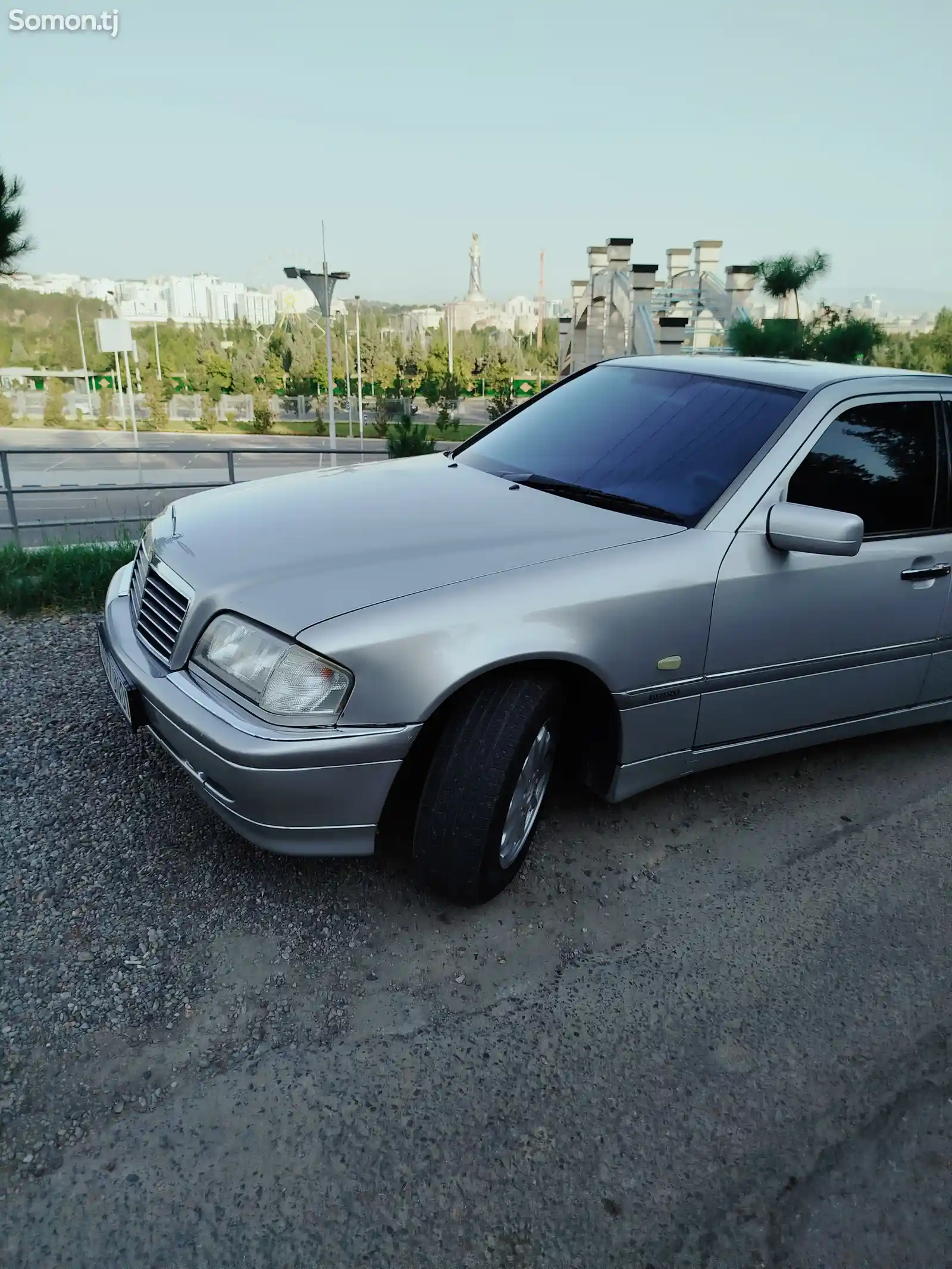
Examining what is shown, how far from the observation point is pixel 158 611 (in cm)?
290

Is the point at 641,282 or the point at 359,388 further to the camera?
the point at 359,388

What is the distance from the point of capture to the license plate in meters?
2.78

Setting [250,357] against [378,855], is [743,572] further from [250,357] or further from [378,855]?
[250,357]

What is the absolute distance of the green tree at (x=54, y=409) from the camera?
60.5m

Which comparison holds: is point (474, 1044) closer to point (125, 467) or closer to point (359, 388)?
point (125, 467)

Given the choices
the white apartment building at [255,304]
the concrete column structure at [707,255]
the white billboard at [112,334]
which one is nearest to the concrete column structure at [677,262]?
the concrete column structure at [707,255]

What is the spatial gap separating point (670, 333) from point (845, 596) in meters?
13.8

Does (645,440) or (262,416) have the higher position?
(645,440)

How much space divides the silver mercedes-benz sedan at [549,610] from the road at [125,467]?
14.6ft

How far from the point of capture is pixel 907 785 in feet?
12.5

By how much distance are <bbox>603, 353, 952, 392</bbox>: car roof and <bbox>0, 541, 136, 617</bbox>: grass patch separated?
3.31 m

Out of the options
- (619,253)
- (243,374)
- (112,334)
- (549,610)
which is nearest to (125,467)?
(112,334)

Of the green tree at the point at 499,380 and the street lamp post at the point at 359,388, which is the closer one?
the street lamp post at the point at 359,388

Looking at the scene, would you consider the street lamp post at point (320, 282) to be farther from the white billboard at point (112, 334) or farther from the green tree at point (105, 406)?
the green tree at point (105, 406)
